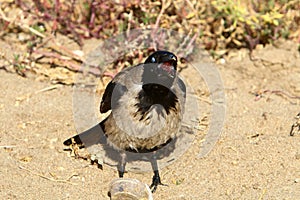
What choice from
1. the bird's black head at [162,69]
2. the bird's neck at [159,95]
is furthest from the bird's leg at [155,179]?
the bird's black head at [162,69]

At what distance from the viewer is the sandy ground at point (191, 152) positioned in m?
3.76

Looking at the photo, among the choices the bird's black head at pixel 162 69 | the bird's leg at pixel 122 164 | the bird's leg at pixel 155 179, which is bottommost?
the bird's leg at pixel 122 164

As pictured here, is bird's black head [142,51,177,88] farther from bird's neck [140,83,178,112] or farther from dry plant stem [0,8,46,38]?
dry plant stem [0,8,46,38]

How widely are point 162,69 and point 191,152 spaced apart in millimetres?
761

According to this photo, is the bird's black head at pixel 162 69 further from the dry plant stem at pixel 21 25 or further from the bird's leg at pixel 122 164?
the dry plant stem at pixel 21 25

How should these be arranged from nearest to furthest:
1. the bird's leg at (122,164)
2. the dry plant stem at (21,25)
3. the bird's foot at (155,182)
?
1. the bird's foot at (155,182)
2. the bird's leg at (122,164)
3. the dry plant stem at (21,25)

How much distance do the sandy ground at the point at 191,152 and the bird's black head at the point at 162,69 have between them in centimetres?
67

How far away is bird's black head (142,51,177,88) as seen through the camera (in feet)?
12.1

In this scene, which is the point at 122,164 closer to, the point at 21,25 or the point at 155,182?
the point at 155,182

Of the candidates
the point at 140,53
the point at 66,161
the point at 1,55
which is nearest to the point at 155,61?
the point at 66,161

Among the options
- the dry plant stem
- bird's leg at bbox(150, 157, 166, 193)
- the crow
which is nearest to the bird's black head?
the crow

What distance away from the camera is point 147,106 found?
3.80 m

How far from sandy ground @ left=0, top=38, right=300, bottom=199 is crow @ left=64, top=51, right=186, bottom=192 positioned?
0.82 feet

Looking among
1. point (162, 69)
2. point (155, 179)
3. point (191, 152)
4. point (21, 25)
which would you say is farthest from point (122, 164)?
point (21, 25)
